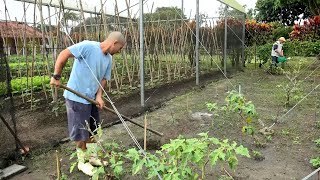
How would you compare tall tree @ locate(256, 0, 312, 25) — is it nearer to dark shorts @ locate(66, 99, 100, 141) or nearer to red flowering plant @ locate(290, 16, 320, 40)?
red flowering plant @ locate(290, 16, 320, 40)

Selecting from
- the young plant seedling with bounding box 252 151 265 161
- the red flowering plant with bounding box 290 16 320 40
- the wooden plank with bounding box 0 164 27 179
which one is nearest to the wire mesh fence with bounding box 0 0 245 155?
the wooden plank with bounding box 0 164 27 179

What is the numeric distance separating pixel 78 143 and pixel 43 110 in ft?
8.86

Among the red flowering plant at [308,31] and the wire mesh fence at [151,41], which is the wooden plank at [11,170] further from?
the red flowering plant at [308,31]

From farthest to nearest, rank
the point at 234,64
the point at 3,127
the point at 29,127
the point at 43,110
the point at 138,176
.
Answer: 1. the point at 234,64
2. the point at 43,110
3. the point at 29,127
4. the point at 3,127
5. the point at 138,176

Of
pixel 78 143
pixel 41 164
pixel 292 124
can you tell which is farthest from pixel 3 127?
pixel 292 124

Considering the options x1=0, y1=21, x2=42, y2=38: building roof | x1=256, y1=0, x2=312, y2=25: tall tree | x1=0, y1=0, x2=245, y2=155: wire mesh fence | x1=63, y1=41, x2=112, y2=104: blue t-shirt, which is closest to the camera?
x1=63, y1=41, x2=112, y2=104: blue t-shirt

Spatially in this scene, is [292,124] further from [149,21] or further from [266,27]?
[266,27]

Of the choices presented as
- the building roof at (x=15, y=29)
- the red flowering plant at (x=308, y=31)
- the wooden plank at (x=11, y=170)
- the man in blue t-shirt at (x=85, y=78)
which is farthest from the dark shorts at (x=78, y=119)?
the red flowering plant at (x=308, y=31)

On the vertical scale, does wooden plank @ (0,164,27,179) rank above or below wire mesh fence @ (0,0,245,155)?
below

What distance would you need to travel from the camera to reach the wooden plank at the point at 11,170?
3.15 metres

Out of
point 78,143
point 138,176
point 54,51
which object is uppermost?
point 54,51

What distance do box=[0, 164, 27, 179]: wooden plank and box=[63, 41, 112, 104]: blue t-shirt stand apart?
33.9 inches

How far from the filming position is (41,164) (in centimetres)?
350

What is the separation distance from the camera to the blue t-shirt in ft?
10.3
